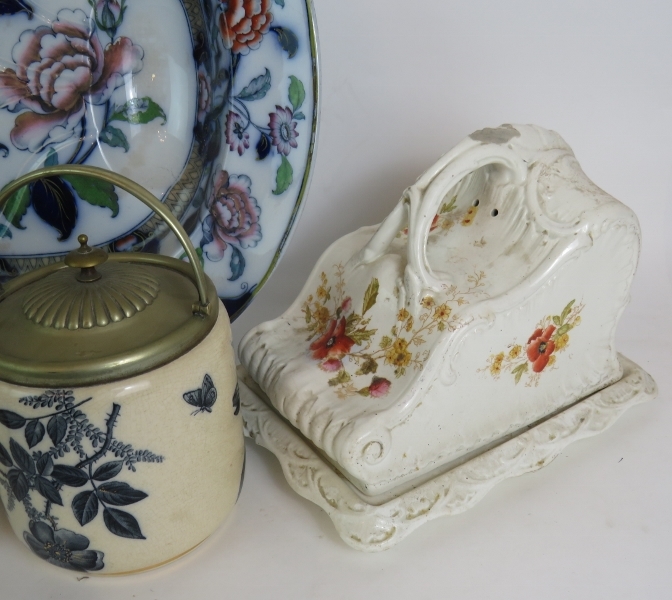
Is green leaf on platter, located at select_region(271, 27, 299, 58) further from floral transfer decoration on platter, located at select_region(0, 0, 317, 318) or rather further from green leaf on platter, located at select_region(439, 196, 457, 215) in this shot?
green leaf on platter, located at select_region(439, 196, 457, 215)

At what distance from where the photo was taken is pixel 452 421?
32.4 inches

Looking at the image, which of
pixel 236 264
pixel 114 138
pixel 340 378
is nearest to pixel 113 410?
pixel 340 378

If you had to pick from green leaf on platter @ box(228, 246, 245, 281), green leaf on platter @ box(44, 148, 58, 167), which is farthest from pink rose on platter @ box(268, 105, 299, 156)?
green leaf on platter @ box(44, 148, 58, 167)

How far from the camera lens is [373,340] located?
849 millimetres

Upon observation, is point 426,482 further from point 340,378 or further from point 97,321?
point 97,321

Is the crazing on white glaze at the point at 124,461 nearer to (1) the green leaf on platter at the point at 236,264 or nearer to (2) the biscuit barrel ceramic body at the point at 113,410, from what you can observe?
(2) the biscuit barrel ceramic body at the point at 113,410

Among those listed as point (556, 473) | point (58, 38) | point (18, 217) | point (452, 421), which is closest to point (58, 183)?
point (18, 217)

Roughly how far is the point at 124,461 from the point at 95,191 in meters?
0.44

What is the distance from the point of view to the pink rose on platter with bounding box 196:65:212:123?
39.6 inches

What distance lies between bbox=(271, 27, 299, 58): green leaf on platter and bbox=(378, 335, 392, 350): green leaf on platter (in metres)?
0.36

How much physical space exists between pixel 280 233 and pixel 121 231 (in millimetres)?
208

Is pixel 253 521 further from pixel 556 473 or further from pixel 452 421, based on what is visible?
pixel 556 473

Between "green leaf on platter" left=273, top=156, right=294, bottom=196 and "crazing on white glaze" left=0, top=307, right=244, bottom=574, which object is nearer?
"crazing on white glaze" left=0, top=307, right=244, bottom=574

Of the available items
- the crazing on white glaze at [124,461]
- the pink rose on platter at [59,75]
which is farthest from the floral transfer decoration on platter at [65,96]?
the crazing on white glaze at [124,461]
